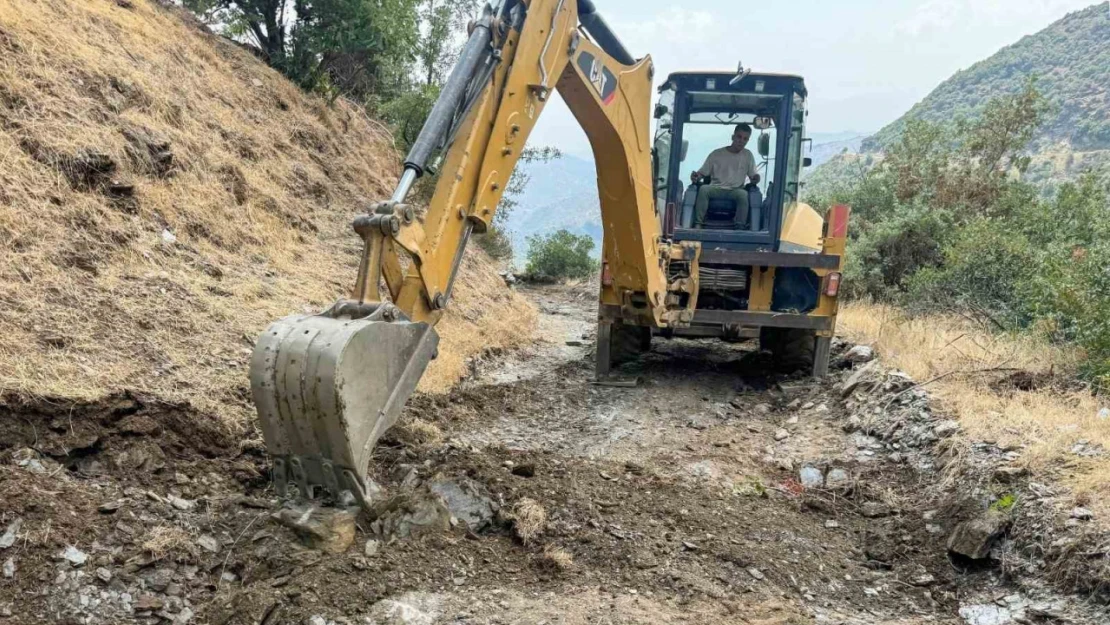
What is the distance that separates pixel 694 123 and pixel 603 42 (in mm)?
2545

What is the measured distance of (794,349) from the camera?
753cm

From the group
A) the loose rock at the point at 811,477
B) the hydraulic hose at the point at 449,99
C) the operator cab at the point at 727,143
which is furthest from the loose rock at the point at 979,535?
the operator cab at the point at 727,143

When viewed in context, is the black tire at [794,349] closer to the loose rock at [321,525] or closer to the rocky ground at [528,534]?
the rocky ground at [528,534]

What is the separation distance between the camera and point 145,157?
278 inches

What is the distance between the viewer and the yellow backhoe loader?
311 cm

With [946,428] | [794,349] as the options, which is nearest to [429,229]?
[946,428]

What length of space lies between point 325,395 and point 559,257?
57.1 feet

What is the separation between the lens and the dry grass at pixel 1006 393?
4023 mm

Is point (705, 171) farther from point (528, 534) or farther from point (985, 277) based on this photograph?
point (528, 534)

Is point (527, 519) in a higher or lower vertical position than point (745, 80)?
lower

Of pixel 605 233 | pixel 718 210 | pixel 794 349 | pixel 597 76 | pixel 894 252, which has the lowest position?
pixel 794 349

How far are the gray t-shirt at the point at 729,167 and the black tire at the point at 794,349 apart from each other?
1557 millimetres

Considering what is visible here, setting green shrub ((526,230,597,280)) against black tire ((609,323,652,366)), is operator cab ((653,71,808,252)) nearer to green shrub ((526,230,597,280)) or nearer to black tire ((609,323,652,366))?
black tire ((609,323,652,366))

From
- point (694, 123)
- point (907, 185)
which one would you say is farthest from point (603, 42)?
point (907, 185)
